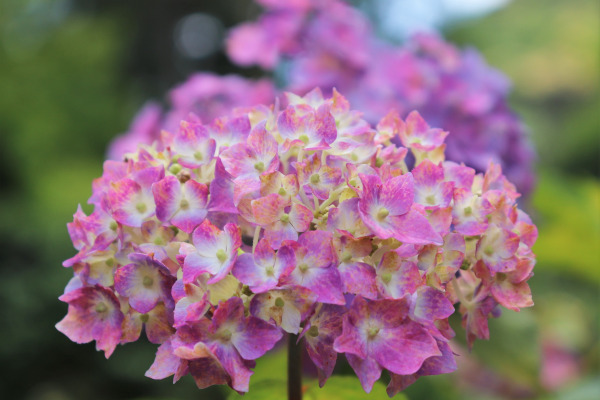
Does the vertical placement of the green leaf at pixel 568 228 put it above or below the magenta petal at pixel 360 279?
below

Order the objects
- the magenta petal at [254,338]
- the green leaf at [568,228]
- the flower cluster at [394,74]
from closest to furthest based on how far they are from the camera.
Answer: the magenta petal at [254,338] → the flower cluster at [394,74] → the green leaf at [568,228]

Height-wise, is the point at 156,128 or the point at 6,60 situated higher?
the point at 156,128

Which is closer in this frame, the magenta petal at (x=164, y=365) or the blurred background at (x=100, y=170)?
the magenta petal at (x=164, y=365)

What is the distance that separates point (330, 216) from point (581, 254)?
0.82 metres

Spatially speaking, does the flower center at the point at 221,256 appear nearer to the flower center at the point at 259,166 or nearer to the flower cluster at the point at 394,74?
the flower center at the point at 259,166

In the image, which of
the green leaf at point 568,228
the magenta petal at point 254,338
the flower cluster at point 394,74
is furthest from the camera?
the green leaf at point 568,228

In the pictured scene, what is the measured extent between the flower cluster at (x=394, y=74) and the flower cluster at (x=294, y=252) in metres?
0.41

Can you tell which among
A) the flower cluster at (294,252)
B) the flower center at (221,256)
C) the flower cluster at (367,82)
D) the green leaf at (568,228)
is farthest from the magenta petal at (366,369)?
the green leaf at (568,228)

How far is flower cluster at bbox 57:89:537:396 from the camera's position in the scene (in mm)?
396

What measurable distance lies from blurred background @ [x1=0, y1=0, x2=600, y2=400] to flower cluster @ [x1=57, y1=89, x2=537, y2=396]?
0.29 metres

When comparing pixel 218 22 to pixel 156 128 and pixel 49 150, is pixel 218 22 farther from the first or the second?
pixel 156 128

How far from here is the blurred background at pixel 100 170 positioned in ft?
3.69

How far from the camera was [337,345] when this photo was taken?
390 mm

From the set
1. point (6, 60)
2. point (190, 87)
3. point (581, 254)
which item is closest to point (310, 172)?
point (190, 87)
